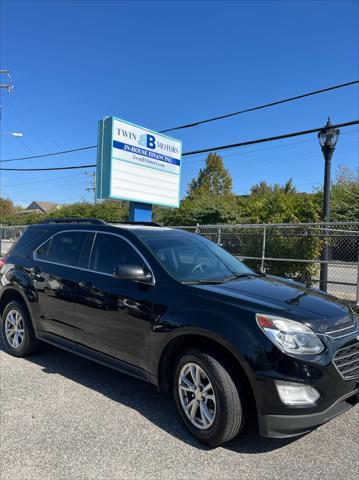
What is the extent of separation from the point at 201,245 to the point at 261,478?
243cm

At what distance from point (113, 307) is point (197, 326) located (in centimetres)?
106

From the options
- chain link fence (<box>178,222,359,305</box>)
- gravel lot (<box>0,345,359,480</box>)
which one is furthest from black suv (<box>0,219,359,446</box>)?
chain link fence (<box>178,222,359,305</box>)

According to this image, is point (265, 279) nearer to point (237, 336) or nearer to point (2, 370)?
point (237, 336)

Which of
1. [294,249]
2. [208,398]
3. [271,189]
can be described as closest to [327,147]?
[294,249]

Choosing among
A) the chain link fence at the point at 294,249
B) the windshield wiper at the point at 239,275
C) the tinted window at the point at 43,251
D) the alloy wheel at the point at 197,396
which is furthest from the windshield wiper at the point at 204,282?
the chain link fence at the point at 294,249

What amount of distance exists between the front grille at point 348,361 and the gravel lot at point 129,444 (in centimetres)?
65

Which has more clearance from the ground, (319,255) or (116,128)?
(116,128)

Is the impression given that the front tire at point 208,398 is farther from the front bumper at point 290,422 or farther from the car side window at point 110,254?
the car side window at point 110,254

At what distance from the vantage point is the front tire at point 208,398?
122 inches

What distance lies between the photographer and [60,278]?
15.6 feet

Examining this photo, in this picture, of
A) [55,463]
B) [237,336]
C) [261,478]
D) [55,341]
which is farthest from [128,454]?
[55,341]

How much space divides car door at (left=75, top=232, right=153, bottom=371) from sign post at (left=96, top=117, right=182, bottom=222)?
6.17m

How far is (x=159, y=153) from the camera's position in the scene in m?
11.8

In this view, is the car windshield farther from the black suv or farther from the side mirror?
the side mirror
